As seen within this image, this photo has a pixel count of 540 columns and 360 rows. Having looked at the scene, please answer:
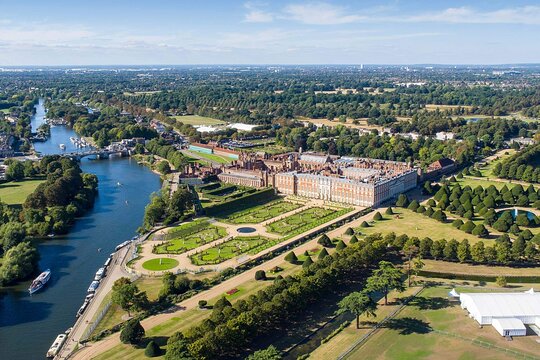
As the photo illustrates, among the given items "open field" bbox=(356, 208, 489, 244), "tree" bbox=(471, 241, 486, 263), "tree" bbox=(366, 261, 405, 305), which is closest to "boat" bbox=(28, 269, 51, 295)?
"tree" bbox=(366, 261, 405, 305)

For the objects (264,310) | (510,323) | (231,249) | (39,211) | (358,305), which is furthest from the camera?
(39,211)

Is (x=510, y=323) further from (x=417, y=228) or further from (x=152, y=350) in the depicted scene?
(x=152, y=350)

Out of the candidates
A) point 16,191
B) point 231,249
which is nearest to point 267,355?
point 231,249

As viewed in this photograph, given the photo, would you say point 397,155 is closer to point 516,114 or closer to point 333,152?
point 333,152

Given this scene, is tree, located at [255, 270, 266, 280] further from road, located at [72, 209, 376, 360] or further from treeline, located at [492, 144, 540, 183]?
treeline, located at [492, 144, 540, 183]

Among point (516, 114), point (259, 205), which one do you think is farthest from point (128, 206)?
point (516, 114)

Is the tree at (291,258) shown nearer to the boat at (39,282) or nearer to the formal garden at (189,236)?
the formal garden at (189,236)
